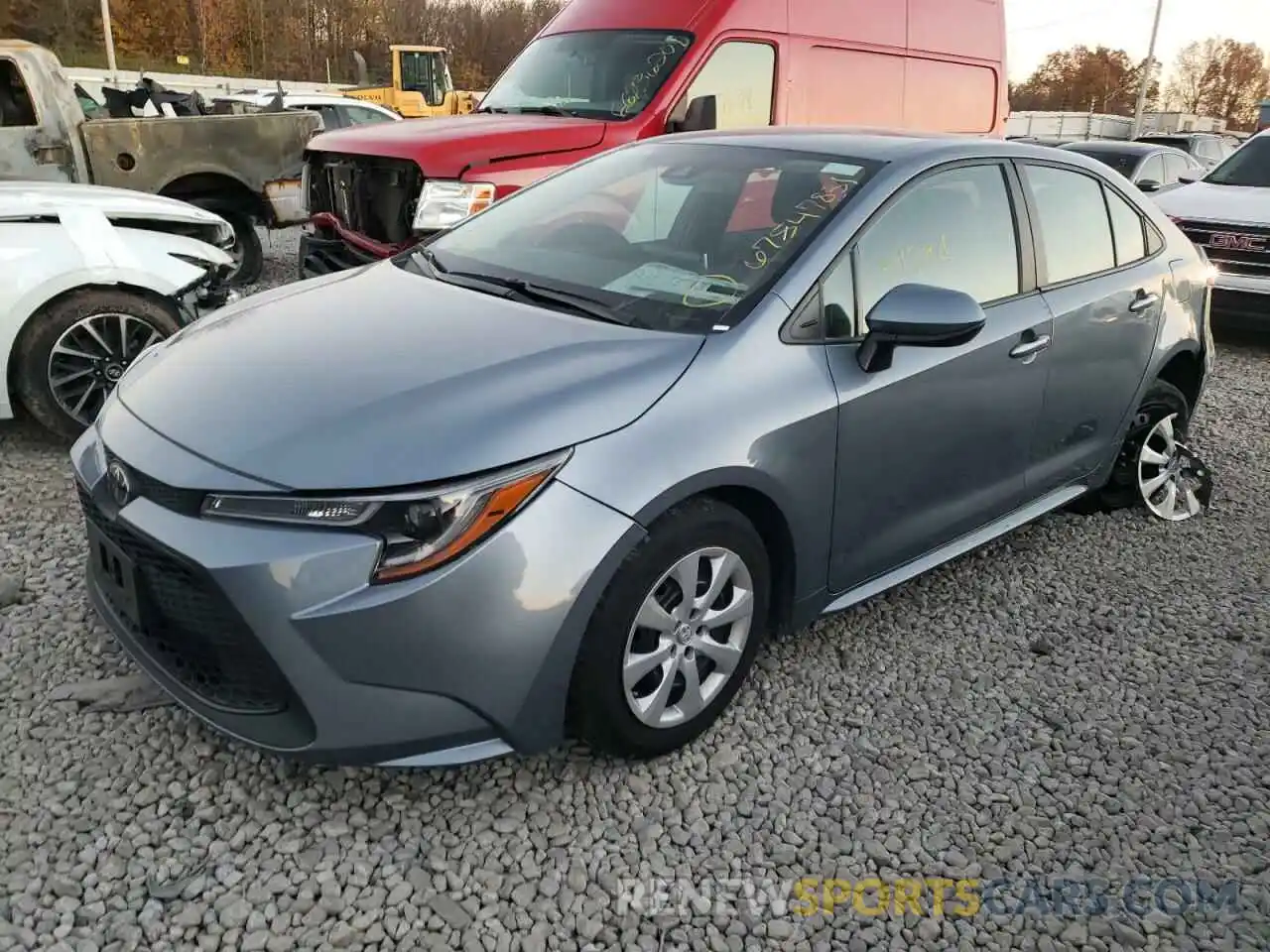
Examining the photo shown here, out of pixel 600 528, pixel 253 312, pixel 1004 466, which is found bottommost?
pixel 1004 466

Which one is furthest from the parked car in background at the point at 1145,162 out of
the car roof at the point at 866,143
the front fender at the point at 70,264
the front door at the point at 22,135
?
the front door at the point at 22,135

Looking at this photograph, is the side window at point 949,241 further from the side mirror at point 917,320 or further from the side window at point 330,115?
the side window at point 330,115

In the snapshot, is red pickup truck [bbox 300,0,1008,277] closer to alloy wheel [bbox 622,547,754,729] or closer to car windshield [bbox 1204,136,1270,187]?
car windshield [bbox 1204,136,1270,187]

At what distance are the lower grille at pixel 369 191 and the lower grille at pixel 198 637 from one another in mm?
3585

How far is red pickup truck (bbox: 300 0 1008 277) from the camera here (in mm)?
5523

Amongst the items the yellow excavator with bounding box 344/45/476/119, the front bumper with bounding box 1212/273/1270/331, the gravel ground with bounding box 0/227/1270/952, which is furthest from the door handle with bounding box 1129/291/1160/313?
the yellow excavator with bounding box 344/45/476/119

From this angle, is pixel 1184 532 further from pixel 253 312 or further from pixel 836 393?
pixel 253 312

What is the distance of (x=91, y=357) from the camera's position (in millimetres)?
4508

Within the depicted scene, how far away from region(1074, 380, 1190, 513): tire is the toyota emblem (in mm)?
3651

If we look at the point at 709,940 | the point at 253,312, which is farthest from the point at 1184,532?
the point at 253,312

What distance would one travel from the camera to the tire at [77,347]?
14.3 ft

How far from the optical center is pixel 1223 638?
343cm

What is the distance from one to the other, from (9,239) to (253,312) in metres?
2.19

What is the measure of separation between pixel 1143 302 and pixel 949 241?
124 centimetres
